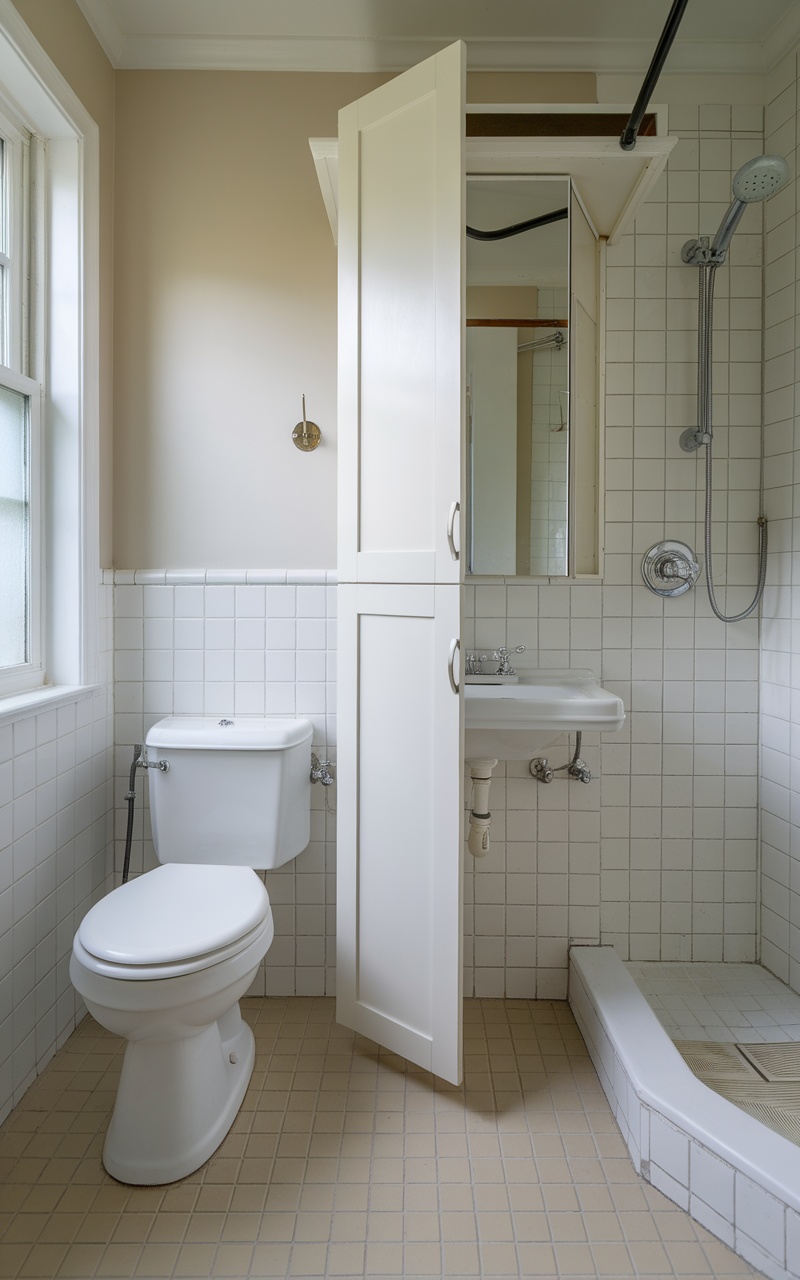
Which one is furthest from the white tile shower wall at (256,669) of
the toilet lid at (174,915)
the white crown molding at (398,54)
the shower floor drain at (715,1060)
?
the white crown molding at (398,54)

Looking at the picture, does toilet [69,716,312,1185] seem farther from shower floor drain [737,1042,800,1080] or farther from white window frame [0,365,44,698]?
shower floor drain [737,1042,800,1080]

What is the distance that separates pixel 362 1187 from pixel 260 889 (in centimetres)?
60

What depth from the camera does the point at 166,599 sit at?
202 centimetres

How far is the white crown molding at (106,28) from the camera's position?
1.79 m

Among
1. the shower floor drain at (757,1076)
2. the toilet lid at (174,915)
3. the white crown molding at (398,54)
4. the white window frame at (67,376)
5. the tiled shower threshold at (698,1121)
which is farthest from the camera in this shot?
the white crown molding at (398,54)

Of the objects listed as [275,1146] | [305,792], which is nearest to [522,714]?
Result: [305,792]

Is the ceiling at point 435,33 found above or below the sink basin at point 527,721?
above

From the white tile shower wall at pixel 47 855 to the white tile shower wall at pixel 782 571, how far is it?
1.87m

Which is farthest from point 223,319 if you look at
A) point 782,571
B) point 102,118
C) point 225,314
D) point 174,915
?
point 782,571

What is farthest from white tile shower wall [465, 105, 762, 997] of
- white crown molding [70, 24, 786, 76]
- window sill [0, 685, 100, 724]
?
window sill [0, 685, 100, 724]

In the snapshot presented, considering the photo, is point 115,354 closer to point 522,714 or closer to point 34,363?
point 34,363

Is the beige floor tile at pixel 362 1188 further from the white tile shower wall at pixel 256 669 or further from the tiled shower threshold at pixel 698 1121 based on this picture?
the white tile shower wall at pixel 256 669

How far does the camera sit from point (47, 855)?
169 centimetres

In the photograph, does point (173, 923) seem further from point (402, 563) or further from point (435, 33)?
point (435, 33)
